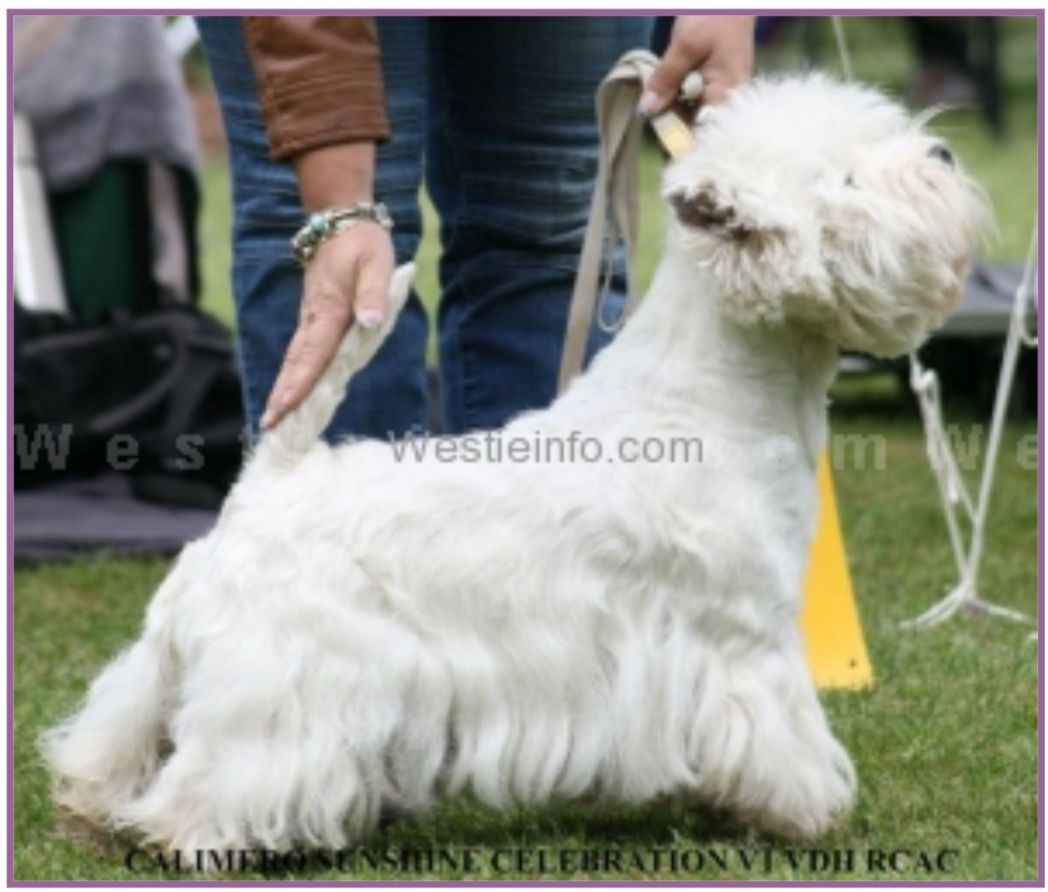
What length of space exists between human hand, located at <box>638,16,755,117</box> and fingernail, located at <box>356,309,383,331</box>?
395 millimetres

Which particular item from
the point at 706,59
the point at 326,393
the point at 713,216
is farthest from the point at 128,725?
the point at 706,59

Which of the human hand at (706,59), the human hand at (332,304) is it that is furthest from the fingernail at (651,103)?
the human hand at (332,304)

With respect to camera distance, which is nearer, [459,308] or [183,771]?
[183,771]

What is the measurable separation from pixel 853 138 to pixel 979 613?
63.3 inches

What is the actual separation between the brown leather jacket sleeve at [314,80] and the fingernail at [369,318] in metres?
0.19

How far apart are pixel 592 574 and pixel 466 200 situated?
2.23 feet

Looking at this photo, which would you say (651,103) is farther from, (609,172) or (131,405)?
(131,405)

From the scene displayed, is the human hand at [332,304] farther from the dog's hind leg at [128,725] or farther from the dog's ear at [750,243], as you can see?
the dog's ear at [750,243]

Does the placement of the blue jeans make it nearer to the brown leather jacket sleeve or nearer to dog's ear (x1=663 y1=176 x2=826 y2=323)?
the brown leather jacket sleeve

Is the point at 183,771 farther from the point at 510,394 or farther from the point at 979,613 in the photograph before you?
the point at 979,613

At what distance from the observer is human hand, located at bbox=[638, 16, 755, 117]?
2498mm

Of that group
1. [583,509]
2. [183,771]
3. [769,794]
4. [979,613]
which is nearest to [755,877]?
[769,794]

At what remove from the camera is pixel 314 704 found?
2.30 meters

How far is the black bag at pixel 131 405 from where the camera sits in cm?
467
